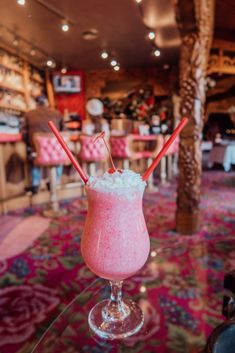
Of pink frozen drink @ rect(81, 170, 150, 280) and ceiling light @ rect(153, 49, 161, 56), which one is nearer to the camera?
pink frozen drink @ rect(81, 170, 150, 280)

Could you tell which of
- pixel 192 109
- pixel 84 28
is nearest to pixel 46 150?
pixel 192 109

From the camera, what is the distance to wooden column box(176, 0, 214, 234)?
2.48 meters

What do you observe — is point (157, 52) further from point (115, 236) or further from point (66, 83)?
point (115, 236)

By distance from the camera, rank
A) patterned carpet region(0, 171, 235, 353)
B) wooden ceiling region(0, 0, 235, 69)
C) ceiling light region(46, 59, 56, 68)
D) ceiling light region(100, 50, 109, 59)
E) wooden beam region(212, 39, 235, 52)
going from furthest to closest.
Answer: ceiling light region(100, 50, 109, 59) < ceiling light region(46, 59, 56, 68) < wooden beam region(212, 39, 235, 52) < wooden ceiling region(0, 0, 235, 69) < patterned carpet region(0, 171, 235, 353)

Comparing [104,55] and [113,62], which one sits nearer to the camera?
[104,55]

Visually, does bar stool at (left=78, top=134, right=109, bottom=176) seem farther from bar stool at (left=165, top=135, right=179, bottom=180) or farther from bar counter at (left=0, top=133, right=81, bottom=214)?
bar stool at (left=165, top=135, right=179, bottom=180)

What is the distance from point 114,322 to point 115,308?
40 millimetres

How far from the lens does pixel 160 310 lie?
0.85 meters

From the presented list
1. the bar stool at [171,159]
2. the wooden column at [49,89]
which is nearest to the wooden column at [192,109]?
the bar stool at [171,159]

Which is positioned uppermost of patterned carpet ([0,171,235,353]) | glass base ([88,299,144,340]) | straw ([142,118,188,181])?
straw ([142,118,188,181])

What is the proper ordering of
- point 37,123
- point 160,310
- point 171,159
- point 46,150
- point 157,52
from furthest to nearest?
point 157,52 → point 171,159 → point 37,123 → point 46,150 → point 160,310

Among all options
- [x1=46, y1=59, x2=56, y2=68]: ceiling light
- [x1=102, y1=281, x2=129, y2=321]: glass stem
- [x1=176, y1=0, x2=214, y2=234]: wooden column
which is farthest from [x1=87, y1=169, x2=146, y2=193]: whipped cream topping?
[x1=46, y1=59, x2=56, y2=68]: ceiling light

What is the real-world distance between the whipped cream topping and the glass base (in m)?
0.34

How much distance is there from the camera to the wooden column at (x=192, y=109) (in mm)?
2484
